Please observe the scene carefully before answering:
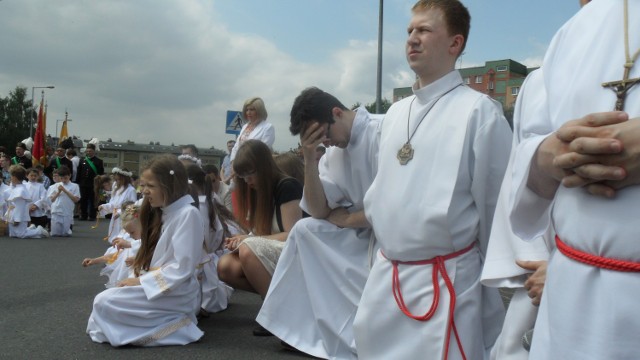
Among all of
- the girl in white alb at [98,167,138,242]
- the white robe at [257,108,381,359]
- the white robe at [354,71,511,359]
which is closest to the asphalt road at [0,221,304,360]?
the white robe at [257,108,381,359]

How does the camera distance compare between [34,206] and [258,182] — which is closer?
[258,182]

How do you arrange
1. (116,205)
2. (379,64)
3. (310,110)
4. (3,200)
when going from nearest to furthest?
(310,110) → (116,205) → (3,200) → (379,64)

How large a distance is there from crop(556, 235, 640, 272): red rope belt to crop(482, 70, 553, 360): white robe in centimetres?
24

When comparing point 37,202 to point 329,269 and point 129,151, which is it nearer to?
point 329,269

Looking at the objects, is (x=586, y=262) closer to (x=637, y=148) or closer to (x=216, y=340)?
(x=637, y=148)

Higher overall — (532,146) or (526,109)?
(526,109)

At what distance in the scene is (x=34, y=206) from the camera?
44.2 ft

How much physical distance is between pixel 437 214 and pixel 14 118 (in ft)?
252

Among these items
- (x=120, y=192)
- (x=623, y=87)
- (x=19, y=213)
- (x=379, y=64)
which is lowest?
(x=19, y=213)

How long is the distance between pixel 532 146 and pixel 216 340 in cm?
355

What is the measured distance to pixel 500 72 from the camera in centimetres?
7250

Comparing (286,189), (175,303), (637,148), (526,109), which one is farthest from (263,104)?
(637,148)

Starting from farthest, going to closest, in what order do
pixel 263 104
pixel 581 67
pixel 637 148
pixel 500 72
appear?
pixel 500 72 < pixel 263 104 < pixel 581 67 < pixel 637 148

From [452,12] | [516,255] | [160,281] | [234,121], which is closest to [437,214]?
[516,255]
